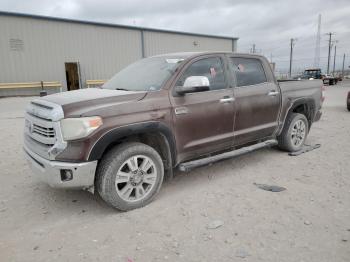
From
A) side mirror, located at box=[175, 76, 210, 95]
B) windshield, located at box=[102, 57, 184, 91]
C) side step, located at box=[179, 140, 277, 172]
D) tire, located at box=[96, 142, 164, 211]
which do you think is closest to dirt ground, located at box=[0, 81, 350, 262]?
tire, located at box=[96, 142, 164, 211]

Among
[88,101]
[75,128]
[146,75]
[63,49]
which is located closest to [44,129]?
[75,128]

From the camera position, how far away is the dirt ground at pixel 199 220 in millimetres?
2646

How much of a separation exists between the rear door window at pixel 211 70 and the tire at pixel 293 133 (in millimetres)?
1822

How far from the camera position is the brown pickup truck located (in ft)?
10.1

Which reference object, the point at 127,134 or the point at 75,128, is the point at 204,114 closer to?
the point at 127,134

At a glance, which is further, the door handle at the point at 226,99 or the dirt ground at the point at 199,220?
the door handle at the point at 226,99

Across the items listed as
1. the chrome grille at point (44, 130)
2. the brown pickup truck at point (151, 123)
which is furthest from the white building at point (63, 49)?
the chrome grille at point (44, 130)

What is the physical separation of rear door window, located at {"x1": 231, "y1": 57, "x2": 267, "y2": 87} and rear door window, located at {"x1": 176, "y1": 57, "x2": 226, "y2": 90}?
0.94 ft

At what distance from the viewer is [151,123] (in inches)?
135

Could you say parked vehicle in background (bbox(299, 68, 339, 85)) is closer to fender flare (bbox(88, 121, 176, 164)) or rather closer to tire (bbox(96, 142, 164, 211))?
fender flare (bbox(88, 121, 176, 164))

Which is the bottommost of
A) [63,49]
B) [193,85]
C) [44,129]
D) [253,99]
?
[44,129]

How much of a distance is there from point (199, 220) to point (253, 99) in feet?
7.28

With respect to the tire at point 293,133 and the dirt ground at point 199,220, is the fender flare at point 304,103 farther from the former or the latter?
the dirt ground at point 199,220

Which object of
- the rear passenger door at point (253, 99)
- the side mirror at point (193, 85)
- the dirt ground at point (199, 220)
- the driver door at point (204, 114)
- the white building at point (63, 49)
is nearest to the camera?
the dirt ground at point (199, 220)
